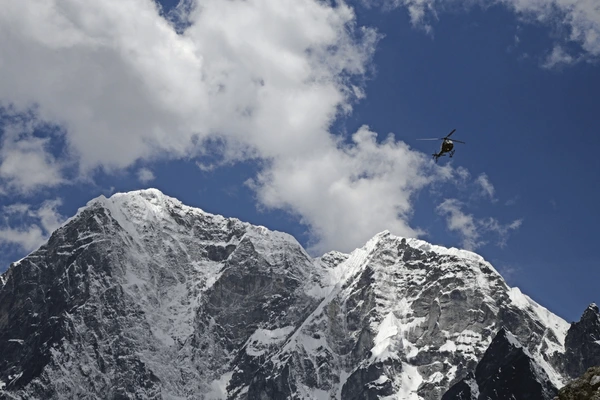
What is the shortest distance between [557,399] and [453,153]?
42357mm

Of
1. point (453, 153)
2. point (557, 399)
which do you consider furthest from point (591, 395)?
point (453, 153)

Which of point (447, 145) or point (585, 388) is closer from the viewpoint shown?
point (585, 388)

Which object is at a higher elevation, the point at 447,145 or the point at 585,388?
the point at 447,145

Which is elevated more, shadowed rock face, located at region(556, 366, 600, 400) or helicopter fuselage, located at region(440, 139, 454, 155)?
helicopter fuselage, located at region(440, 139, 454, 155)

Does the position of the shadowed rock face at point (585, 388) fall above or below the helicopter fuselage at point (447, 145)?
below

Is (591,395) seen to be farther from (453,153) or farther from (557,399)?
(453,153)

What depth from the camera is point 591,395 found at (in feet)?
122

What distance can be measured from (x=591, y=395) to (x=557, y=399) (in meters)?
1.36

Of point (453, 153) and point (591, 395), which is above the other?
point (453, 153)

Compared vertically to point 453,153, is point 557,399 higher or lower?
lower

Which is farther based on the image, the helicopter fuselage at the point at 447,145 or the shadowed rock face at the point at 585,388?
the helicopter fuselage at the point at 447,145

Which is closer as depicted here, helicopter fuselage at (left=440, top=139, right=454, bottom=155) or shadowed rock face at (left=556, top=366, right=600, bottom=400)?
shadowed rock face at (left=556, top=366, right=600, bottom=400)

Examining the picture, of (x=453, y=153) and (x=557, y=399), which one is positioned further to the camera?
(x=453, y=153)

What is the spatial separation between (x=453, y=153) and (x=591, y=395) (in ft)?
141
